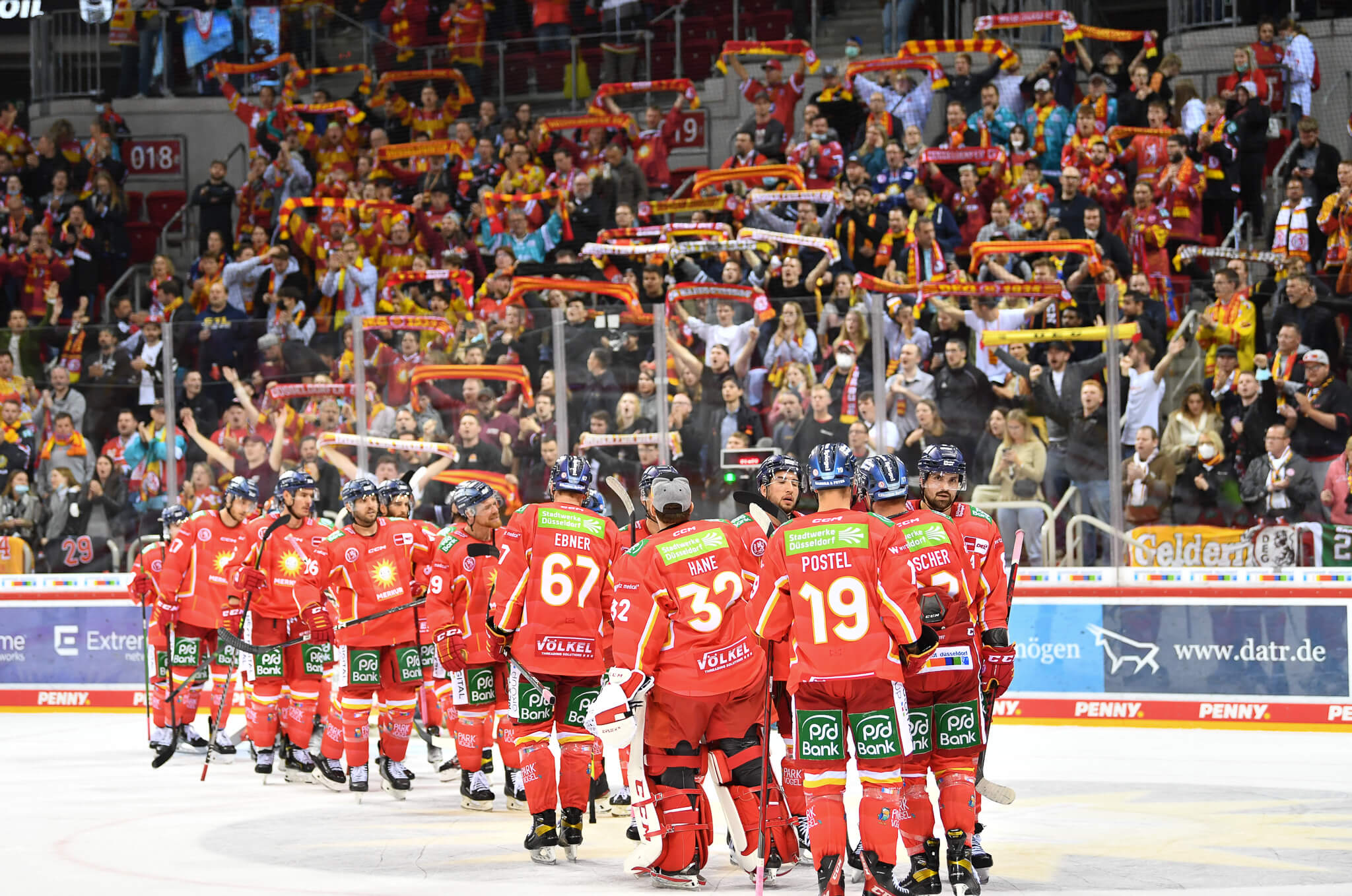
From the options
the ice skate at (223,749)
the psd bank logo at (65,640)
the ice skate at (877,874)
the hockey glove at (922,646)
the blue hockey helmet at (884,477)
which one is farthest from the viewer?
the psd bank logo at (65,640)

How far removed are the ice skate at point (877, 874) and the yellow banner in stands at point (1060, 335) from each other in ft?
21.8

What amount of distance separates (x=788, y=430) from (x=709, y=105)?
8.34 m

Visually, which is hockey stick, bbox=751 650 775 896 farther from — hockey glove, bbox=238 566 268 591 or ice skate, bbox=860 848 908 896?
hockey glove, bbox=238 566 268 591

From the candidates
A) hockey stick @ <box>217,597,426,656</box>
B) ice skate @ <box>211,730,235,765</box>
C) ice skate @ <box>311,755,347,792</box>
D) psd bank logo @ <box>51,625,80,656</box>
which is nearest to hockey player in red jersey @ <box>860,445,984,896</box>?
hockey stick @ <box>217,597,426,656</box>

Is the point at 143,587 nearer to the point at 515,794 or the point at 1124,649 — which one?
the point at 515,794

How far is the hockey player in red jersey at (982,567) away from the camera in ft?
24.9

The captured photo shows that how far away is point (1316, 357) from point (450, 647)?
21.5 ft

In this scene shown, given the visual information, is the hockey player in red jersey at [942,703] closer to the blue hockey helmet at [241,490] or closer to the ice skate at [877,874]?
the ice skate at [877,874]

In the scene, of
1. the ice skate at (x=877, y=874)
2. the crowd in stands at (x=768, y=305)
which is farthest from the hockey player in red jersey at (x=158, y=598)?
the ice skate at (x=877, y=874)

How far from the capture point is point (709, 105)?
20484mm

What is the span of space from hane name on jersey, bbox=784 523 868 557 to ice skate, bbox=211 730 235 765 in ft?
21.5

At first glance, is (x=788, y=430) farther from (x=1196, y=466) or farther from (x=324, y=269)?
(x=324, y=269)

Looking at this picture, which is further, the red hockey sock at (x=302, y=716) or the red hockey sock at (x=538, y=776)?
the red hockey sock at (x=302, y=716)

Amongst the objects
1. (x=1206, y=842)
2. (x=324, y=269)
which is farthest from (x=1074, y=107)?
(x=1206, y=842)
